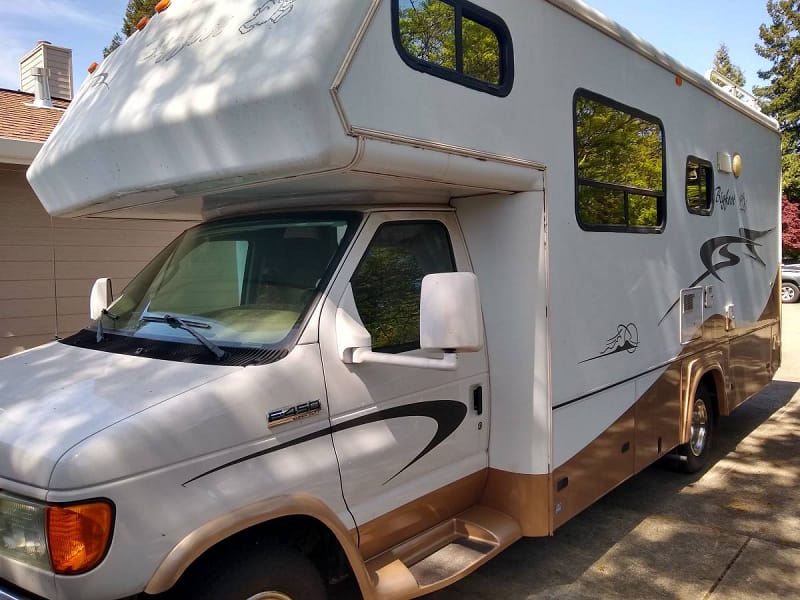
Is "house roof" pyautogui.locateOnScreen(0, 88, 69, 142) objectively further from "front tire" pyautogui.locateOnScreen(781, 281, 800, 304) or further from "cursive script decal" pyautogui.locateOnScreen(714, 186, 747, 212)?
"front tire" pyautogui.locateOnScreen(781, 281, 800, 304)

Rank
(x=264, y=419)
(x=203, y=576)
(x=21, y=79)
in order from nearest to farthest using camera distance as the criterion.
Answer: (x=203, y=576) → (x=264, y=419) → (x=21, y=79)

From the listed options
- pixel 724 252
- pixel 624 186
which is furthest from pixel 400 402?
pixel 724 252

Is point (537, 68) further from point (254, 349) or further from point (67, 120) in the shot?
point (67, 120)

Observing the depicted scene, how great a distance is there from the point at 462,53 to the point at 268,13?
2.94 feet

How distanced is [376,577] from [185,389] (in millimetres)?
1211

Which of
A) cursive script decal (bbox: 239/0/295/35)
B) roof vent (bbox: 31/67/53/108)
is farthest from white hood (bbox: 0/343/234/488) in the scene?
roof vent (bbox: 31/67/53/108)

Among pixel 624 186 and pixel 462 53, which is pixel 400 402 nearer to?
pixel 462 53

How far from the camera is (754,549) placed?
4.35m

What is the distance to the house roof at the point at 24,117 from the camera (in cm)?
753

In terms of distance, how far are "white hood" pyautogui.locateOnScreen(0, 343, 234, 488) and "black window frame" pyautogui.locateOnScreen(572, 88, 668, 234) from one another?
7.74 ft

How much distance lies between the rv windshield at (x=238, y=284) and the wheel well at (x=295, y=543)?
0.71m

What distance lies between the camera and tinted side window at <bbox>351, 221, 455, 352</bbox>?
3146 mm

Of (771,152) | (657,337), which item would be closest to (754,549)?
(657,337)

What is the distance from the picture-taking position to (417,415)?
10.7 ft
